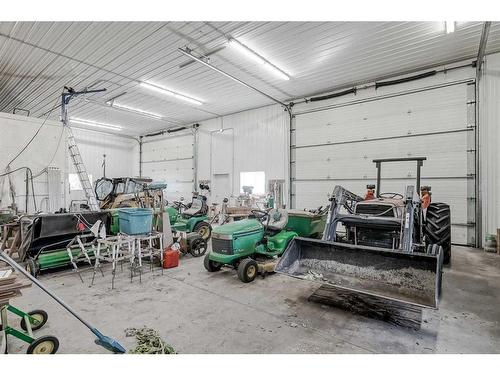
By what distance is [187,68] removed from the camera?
263 inches

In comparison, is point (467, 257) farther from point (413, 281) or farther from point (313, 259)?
point (313, 259)

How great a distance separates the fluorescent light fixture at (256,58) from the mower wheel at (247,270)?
4333 mm

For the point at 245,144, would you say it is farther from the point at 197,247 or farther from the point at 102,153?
the point at 102,153

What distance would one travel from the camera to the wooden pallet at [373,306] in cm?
273

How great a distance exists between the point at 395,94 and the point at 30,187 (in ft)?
30.9

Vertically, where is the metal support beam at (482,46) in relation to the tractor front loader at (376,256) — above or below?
above

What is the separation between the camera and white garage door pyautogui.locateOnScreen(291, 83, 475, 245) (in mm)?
6145

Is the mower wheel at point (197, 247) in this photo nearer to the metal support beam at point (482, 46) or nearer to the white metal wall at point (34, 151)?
the white metal wall at point (34, 151)

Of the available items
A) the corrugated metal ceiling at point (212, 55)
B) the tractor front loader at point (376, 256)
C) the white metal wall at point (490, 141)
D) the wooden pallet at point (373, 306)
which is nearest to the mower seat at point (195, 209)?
the corrugated metal ceiling at point (212, 55)

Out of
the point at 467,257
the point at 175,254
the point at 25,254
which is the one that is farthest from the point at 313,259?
the point at 25,254

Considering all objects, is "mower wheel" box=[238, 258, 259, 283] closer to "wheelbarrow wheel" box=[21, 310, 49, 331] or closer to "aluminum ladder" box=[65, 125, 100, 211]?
"wheelbarrow wheel" box=[21, 310, 49, 331]

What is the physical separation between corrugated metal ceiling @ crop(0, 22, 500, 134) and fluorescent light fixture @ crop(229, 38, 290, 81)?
0.13 metres

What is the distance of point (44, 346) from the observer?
6.84 ft

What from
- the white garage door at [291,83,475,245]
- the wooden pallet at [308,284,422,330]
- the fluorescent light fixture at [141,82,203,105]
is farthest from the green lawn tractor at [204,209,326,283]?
the fluorescent light fixture at [141,82,203,105]
